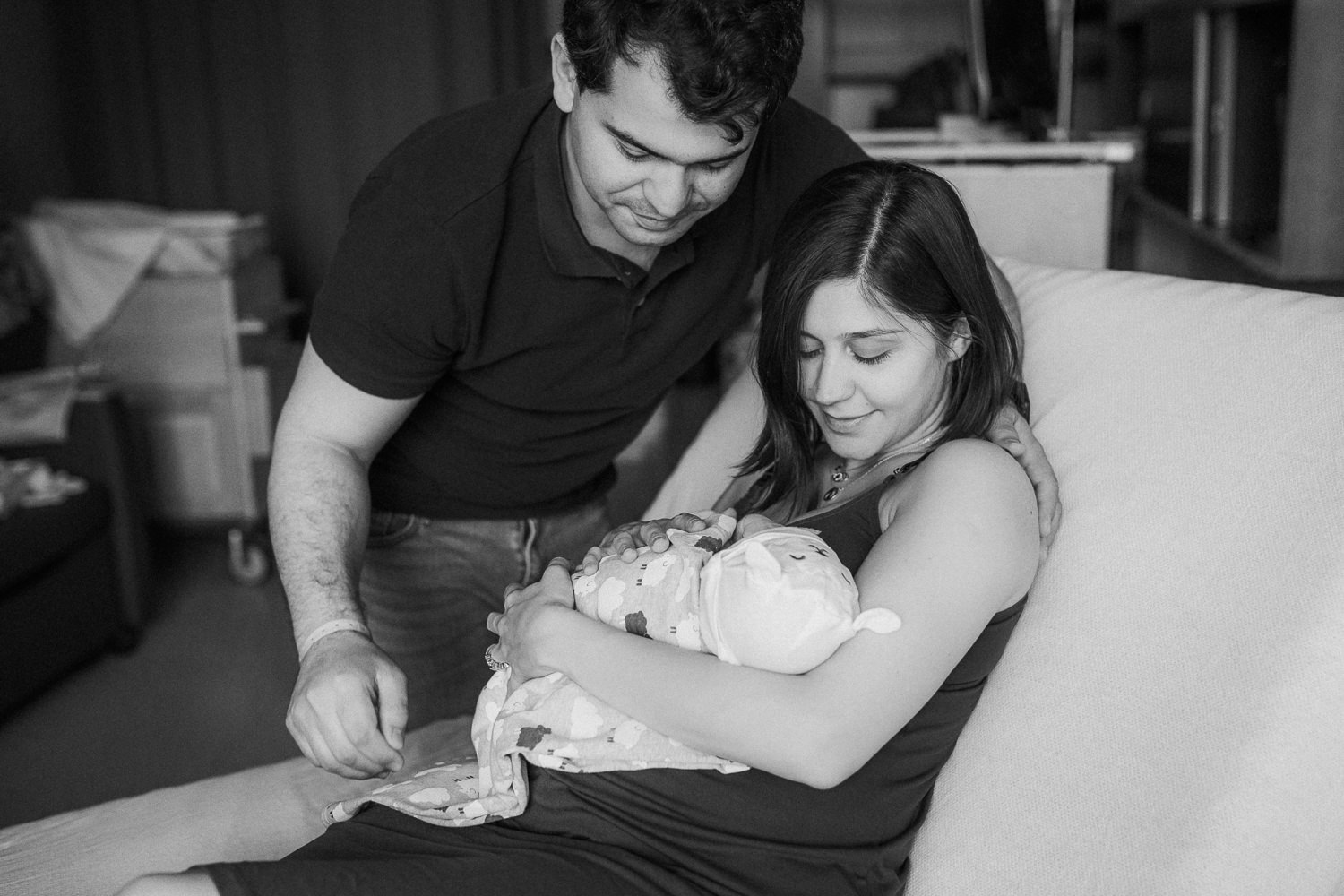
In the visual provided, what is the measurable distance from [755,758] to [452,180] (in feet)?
2.62

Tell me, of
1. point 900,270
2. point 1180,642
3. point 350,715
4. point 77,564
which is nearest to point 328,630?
point 350,715

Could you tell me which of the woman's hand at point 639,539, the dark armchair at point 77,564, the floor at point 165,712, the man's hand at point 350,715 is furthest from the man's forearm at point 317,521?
the dark armchair at point 77,564

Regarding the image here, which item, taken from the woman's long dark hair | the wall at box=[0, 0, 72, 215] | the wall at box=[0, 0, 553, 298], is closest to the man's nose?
the woman's long dark hair

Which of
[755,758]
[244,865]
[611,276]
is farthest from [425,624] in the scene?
[755,758]

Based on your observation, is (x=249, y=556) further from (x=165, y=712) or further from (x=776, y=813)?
(x=776, y=813)

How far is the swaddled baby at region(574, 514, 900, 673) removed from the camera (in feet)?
3.37

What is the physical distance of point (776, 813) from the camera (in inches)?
43.2

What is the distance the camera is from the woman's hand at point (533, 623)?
45.6 inches

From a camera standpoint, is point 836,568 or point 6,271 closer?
point 836,568

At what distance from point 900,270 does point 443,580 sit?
34.1 inches

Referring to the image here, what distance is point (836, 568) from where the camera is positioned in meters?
1.07

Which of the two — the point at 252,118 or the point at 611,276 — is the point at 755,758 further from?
the point at 252,118

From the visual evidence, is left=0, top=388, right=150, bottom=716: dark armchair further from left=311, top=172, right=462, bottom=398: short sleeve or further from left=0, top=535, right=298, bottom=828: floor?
left=311, top=172, right=462, bottom=398: short sleeve

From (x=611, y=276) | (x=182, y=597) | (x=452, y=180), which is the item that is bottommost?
(x=182, y=597)
